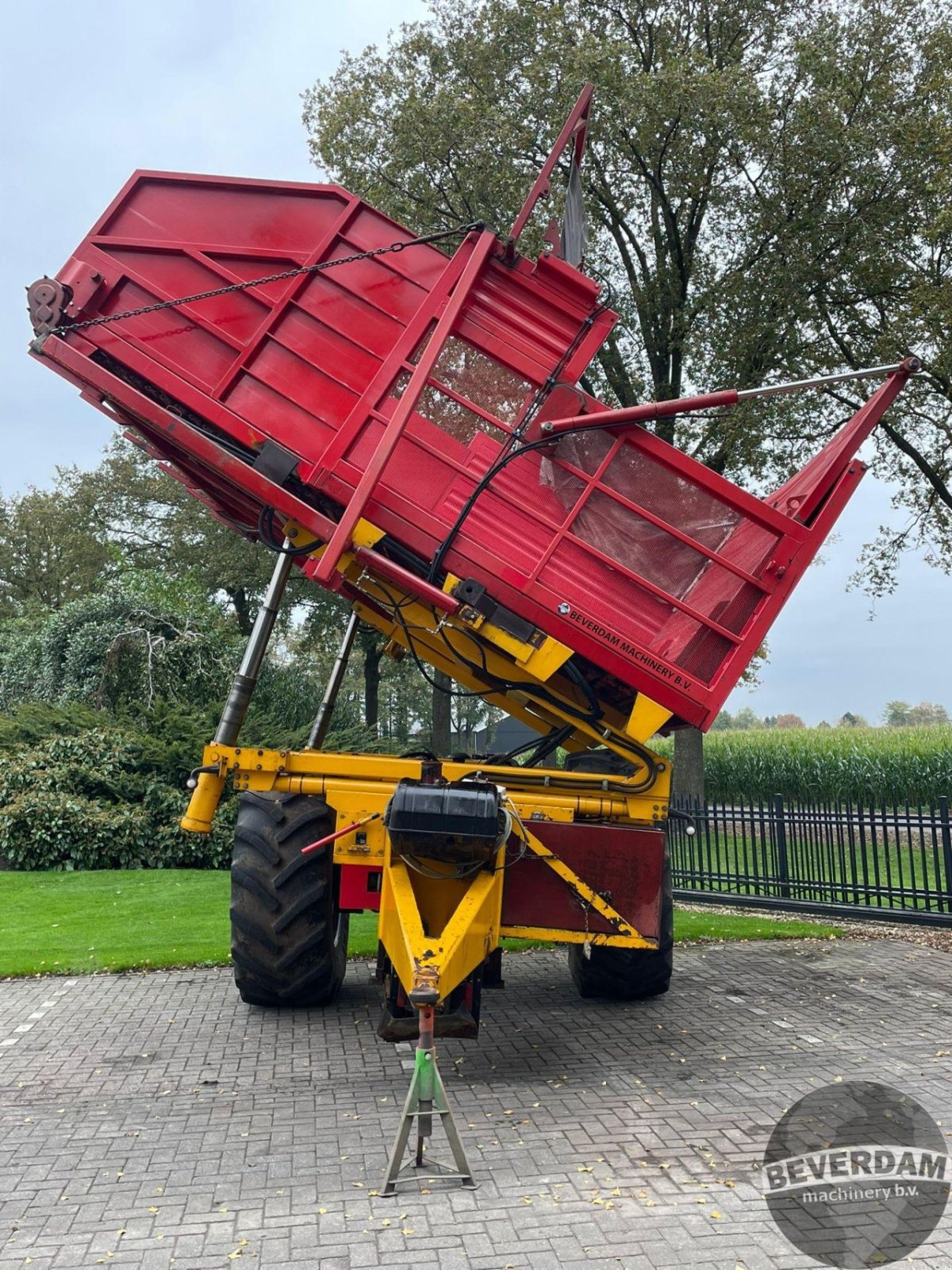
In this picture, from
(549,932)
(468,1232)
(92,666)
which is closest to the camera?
(468,1232)

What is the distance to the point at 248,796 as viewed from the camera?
6.08m

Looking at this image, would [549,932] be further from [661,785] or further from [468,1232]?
[468,1232]

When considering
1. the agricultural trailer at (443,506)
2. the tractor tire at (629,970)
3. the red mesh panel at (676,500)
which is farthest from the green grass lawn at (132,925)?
the red mesh panel at (676,500)

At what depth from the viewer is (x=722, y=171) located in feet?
50.1

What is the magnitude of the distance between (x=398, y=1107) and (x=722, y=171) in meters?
14.2

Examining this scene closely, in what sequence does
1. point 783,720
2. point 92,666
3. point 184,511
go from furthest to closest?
point 783,720 → point 184,511 → point 92,666

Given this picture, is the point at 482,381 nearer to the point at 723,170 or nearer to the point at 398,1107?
the point at 398,1107

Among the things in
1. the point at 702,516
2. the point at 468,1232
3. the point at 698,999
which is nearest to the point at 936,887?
the point at 698,999

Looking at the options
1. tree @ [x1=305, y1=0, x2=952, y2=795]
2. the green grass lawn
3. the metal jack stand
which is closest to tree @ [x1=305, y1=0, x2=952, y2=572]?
tree @ [x1=305, y1=0, x2=952, y2=795]

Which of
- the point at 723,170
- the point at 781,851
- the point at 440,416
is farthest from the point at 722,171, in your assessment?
the point at 440,416

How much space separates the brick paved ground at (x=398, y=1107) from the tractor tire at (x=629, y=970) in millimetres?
130

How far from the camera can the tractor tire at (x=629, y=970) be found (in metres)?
6.75

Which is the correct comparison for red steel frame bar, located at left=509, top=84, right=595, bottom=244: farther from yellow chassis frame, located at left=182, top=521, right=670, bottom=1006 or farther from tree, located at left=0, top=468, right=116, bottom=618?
tree, located at left=0, top=468, right=116, bottom=618

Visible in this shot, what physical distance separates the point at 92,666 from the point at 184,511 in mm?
8772
